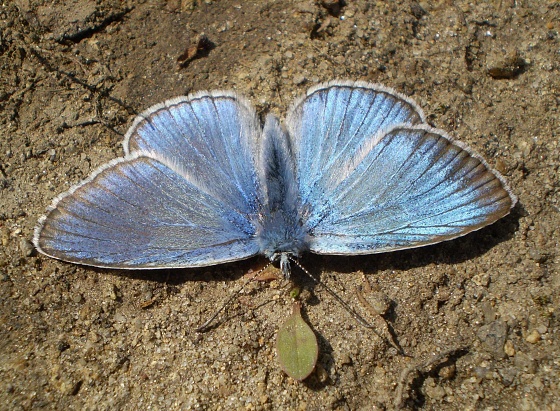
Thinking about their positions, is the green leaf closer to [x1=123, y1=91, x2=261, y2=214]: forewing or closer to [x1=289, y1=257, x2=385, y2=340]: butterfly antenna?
[x1=289, y1=257, x2=385, y2=340]: butterfly antenna

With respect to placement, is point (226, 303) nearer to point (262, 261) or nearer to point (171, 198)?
point (262, 261)

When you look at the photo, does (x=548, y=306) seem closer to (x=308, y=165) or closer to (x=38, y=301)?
(x=308, y=165)

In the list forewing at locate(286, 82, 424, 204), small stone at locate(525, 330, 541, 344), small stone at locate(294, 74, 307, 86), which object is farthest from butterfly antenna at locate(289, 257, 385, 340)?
small stone at locate(294, 74, 307, 86)

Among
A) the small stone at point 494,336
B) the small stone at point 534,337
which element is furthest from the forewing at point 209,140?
the small stone at point 534,337

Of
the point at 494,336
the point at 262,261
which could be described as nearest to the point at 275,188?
the point at 262,261

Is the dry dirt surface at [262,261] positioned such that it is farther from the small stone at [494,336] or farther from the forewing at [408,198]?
the forewing at [408,198]

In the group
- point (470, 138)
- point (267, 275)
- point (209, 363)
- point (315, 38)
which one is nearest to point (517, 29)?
point (470, 138)

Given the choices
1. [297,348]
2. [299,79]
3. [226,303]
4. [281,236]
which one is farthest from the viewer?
[299,79]

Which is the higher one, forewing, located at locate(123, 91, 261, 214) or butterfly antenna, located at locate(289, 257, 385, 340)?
forewing, located at locate(123, 91, 261, 214)
